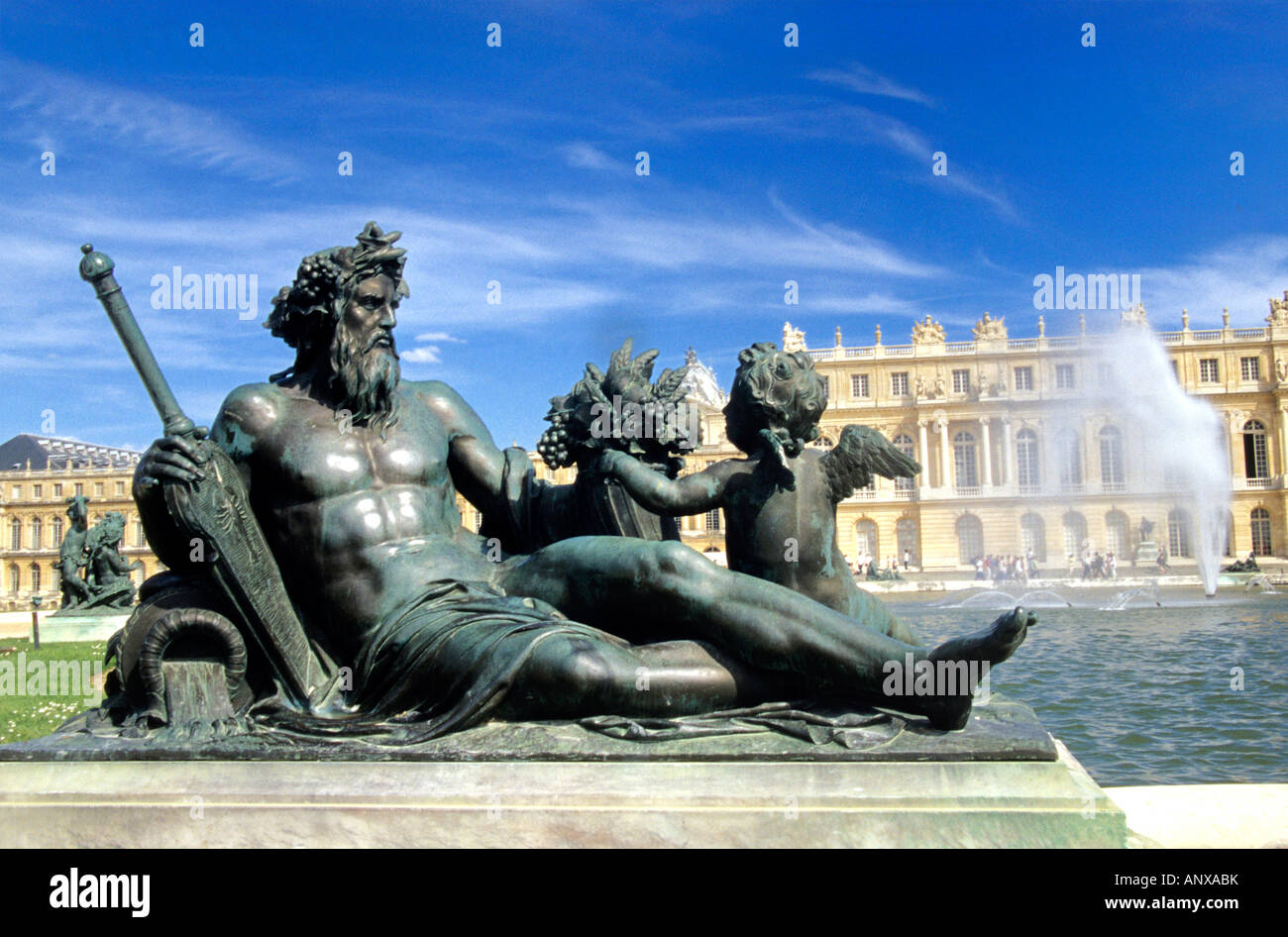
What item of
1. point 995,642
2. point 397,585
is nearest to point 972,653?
point 995,642

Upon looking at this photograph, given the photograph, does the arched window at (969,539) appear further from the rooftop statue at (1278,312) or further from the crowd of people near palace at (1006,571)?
Result: the rooftop statue at (1278,312)

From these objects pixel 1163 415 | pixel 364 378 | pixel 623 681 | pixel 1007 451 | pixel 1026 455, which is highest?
pixel 1163 415

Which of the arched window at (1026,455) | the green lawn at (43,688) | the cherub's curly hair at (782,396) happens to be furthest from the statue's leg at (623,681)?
the arched window at (1026,455)

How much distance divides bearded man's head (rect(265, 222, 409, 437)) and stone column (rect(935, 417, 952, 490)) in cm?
5483

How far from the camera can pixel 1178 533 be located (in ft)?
171

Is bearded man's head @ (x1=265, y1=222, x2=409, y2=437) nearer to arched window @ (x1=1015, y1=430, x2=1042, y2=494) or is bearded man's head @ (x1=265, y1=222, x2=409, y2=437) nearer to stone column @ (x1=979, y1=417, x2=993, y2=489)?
stone column @ (x1=979, y1=417, x2=993, y2=489)

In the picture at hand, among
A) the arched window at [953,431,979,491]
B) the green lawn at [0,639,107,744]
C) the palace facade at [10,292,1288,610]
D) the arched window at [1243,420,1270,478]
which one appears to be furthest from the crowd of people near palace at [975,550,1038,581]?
the green lawn at [0,639,107,744]

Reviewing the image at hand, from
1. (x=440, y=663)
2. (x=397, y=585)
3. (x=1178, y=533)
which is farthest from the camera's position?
(x=1178, y=533)

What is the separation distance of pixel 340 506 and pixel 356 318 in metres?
0.58

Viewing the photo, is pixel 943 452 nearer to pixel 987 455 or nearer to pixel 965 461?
pixel 965 461

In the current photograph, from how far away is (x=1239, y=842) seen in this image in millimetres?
2613

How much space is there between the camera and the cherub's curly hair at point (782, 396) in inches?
118

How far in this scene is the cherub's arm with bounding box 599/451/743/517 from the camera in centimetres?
299
